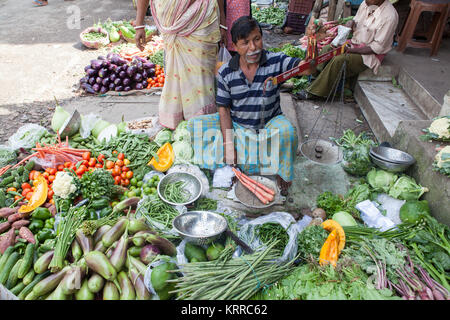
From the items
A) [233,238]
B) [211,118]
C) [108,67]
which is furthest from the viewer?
[108,67]

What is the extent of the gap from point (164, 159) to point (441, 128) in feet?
8.67

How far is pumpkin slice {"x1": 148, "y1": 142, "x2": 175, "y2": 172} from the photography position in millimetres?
2971

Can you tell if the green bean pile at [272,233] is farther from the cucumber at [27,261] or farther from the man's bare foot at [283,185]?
the cucumber at [27,261]

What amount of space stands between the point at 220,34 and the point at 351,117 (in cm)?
226

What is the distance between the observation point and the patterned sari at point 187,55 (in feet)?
9.38

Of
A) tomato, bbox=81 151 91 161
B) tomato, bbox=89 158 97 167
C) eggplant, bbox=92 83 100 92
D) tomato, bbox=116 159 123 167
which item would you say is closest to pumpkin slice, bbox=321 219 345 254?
tomato, bbox=116 159 123 167

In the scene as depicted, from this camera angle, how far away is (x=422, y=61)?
13.8 feet

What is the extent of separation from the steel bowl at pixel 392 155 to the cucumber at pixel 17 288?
10.1 feet

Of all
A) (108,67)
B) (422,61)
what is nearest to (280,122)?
(422,61)

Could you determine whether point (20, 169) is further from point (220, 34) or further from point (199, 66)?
point (220, 34)

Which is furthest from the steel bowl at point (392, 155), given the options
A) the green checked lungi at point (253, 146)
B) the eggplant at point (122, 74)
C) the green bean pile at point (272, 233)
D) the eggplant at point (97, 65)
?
the eggplant at point (97, 65)

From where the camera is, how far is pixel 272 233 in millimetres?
2184

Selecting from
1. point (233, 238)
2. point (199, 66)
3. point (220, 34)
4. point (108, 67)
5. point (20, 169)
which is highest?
point (220, 34)

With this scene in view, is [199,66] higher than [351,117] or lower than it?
higher
